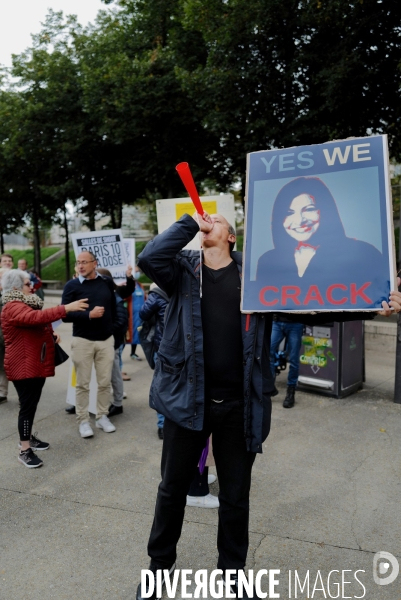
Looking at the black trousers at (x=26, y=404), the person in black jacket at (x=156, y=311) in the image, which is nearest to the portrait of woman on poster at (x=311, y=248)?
the person in black jacket at (x=156, y=311)

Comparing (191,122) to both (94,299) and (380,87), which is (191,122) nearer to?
(380,87)

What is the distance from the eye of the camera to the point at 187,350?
8.63 ft

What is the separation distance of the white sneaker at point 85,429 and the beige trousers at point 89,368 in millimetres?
47

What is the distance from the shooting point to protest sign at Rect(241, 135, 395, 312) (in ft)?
8.29

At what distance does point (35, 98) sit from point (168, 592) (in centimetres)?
1842

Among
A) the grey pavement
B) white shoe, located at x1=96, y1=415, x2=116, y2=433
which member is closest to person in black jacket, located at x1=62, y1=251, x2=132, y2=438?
white shoe, located at x1=96, y1=415, x2=116, y2=433

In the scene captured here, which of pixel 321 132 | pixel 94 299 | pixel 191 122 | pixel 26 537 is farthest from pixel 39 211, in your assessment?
pixel 26 537

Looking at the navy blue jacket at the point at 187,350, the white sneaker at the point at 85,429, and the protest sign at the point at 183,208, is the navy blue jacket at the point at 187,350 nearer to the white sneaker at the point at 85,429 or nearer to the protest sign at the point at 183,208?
the protest sign at the point at 183,208

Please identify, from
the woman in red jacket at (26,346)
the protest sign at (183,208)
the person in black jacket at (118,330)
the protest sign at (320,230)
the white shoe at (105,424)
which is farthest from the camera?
the person in black jacket at (118,330)

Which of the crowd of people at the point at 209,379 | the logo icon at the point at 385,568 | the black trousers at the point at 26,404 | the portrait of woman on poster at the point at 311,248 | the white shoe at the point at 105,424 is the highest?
the portrait of woman on poster at the point at 311,248

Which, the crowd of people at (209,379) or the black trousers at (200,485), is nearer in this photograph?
the crowd of people at (209,379)

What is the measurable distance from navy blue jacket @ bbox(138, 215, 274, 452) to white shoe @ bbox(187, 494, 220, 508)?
1400 mm

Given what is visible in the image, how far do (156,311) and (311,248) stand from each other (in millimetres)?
2372

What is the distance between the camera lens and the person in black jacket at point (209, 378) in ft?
8.59
